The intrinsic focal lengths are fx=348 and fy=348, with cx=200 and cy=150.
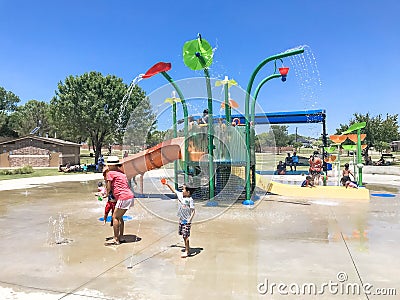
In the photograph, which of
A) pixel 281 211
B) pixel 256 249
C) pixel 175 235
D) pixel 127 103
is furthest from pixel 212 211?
pixel 127 103

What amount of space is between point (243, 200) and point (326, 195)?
3.32 m

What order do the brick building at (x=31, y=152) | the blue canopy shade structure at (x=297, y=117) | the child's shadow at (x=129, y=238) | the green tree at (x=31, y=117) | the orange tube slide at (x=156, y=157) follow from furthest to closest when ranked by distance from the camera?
the green tree at (x=31, y=117) < the brick building at (x=31, y=152) < the blue canopy shade structure at (x=297, y=117) < the orange tube slide at (x=156, y=157) < the child's shadow at (x=129, y=238)

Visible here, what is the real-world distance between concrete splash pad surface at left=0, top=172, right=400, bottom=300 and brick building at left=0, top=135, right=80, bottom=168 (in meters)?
23.5

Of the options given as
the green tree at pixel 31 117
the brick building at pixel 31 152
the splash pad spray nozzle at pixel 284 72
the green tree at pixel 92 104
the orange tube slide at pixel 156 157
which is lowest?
the orange tube slide at pixel 156 157

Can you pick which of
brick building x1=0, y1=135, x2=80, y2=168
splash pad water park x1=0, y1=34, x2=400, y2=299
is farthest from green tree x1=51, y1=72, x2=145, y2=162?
splash pad water park x1=0, y1=34, x2=400, y2=299

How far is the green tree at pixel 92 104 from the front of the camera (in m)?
27.4

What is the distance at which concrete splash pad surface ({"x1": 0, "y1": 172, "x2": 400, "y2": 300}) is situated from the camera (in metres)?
4.41

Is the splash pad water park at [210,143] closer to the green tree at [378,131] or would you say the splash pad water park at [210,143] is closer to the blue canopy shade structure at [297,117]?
the blue canopy shade structure at [297,117]

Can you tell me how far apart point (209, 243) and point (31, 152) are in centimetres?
3011

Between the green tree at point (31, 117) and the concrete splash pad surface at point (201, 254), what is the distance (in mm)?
57142

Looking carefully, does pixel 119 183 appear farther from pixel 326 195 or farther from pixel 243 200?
pixel 326 195

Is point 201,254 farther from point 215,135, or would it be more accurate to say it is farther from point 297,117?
point 297,117

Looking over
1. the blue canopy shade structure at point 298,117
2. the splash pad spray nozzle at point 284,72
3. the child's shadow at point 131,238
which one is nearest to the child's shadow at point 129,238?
the child's shadow at point 131,238

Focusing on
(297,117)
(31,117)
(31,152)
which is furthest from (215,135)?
(31,117)
